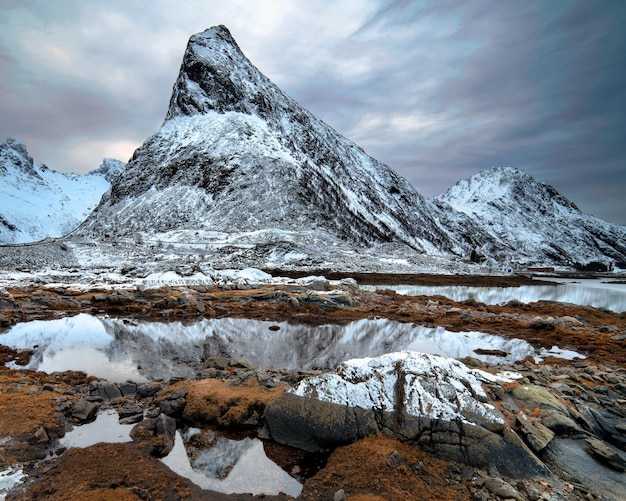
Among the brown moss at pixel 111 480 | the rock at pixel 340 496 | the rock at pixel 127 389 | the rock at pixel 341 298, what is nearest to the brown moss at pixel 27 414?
the brown moss at pixel 111 480

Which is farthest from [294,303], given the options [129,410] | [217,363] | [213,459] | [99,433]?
[213,459]

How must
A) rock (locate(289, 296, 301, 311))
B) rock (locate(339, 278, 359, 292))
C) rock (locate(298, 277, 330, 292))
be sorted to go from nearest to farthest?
rock (locate(289, 296, 301, 311))
rock (locate(298, 277, 330, 292))
rock (locate(339, 278, 359, 292))

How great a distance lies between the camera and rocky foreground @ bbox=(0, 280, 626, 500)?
7.45m

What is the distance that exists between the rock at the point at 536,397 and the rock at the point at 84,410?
12.3 meters

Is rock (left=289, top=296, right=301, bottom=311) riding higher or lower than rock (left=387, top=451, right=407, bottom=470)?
higher

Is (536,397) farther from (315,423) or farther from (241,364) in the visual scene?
(241,364)

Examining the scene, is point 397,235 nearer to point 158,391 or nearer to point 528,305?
point 528,305

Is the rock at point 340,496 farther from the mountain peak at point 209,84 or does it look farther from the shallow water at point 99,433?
the mountain peak at point 209,84

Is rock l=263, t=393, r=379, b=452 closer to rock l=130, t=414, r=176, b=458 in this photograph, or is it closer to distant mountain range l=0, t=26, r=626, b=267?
rock l=130, t=414, r=176, b=458

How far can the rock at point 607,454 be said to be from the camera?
8.04 metres

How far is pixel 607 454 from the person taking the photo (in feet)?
27.0

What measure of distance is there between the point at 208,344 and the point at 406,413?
13291mm

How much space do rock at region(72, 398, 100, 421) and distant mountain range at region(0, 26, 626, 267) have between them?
6456 cm

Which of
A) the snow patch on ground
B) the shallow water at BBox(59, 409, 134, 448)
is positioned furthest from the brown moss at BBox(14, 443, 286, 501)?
the snow patch on ground
